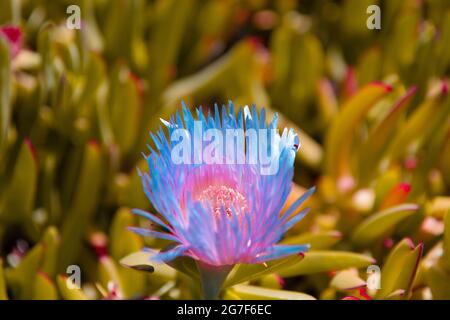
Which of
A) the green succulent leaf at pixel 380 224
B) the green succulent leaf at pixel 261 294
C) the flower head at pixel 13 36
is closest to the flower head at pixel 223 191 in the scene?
the green succulent leaf at pixel 261 294

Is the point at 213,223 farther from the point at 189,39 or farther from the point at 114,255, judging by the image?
the point at 189,39

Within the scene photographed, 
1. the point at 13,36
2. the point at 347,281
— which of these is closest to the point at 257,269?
the point at 347,281

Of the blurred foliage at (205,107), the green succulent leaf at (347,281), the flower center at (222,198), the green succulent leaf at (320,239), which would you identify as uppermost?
the blurred foliage at (205,107)

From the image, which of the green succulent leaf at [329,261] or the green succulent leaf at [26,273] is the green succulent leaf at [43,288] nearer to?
the green succulent leaf at [26,273]

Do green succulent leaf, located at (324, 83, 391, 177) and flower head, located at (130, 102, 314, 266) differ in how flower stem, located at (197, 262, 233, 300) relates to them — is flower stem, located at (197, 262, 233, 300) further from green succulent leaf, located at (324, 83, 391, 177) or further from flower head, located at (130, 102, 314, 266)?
green succulent leaf, located at (324, 83, 391, 177)

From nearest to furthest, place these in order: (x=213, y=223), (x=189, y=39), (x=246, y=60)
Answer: (x=213, y=223) → (x=246, y=60) → (x=189, y=39)
